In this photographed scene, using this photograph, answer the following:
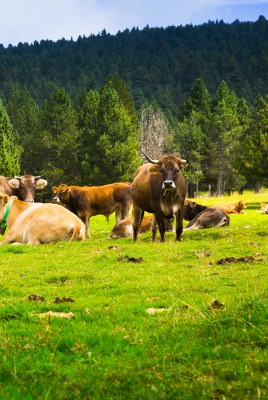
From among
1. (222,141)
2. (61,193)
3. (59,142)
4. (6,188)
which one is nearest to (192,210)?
(61,193)

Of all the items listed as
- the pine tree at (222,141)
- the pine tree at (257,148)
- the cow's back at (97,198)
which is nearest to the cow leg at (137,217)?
the cow's back at (97,198)

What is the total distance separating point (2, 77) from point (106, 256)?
629 ft

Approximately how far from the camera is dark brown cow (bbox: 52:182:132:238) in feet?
74.3

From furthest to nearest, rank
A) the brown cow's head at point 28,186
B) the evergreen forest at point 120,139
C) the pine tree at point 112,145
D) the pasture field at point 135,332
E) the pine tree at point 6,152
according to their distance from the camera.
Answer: the pine tree at point 112,145
the evergreen forest at point 120,139
the pine tree at point 6,152
the brown cow's head at point 28,186
the pasture field at point 135,332

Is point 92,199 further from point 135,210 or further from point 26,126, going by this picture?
point 26,126

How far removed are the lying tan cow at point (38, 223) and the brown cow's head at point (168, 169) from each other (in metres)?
2.56

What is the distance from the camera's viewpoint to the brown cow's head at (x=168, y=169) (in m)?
14.3

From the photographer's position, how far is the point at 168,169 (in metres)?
14.8

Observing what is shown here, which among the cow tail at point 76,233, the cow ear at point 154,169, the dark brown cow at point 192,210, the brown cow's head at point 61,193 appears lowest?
the dark brown cow at point 192,210

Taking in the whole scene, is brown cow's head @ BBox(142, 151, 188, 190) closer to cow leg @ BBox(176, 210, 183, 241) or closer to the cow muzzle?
the cow muzzle

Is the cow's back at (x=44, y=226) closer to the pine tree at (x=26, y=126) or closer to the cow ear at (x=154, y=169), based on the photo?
the cow ear at (x=154, y=169)

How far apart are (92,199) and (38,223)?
848cm

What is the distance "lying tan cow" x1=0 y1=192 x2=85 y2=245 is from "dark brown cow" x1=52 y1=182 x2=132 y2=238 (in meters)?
7.08

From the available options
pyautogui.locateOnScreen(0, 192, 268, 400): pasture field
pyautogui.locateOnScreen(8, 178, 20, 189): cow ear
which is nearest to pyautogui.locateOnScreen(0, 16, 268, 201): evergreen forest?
pyautogui.locateOnScreen(8, 178, 20, 189): cow ear
